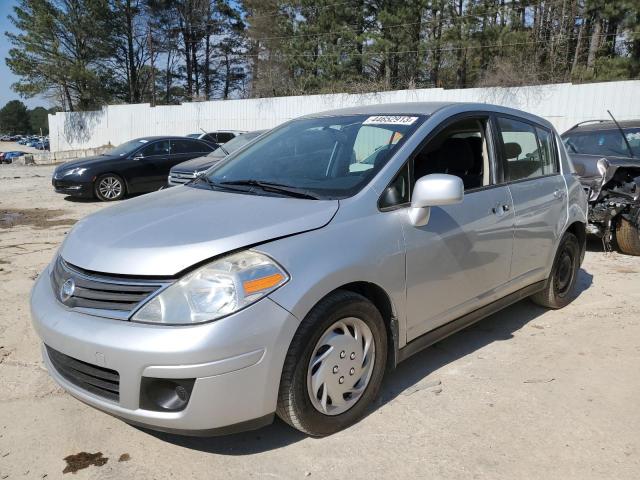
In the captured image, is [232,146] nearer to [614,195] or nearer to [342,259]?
[614,195]

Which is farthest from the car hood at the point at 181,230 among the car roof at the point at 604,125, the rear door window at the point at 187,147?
the rear door window at the point at 187,147

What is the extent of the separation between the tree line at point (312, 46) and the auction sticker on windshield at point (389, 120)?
21.7 metres

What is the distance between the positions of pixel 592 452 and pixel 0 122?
14015cm

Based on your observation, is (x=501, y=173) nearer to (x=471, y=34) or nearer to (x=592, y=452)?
(x=592, y=452)

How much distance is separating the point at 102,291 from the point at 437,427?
1.83 metres

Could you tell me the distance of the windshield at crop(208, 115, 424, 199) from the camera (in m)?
3.04

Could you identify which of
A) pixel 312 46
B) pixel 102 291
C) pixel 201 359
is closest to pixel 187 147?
pixel 102 291

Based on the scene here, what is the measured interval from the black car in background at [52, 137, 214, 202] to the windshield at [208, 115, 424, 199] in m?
8.50

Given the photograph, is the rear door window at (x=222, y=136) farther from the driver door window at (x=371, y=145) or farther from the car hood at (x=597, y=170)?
the driver door window at (x=371, y=145)

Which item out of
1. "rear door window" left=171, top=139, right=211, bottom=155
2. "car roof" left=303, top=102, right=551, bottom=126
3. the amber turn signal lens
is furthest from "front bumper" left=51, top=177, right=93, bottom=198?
the amber turn signal lens

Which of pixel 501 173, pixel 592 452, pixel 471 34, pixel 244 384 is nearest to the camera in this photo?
pixel 244 384

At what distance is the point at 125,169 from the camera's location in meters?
11.7

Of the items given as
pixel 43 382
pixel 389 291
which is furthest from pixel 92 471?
pixel 389 291

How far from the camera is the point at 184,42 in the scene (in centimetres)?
4794
